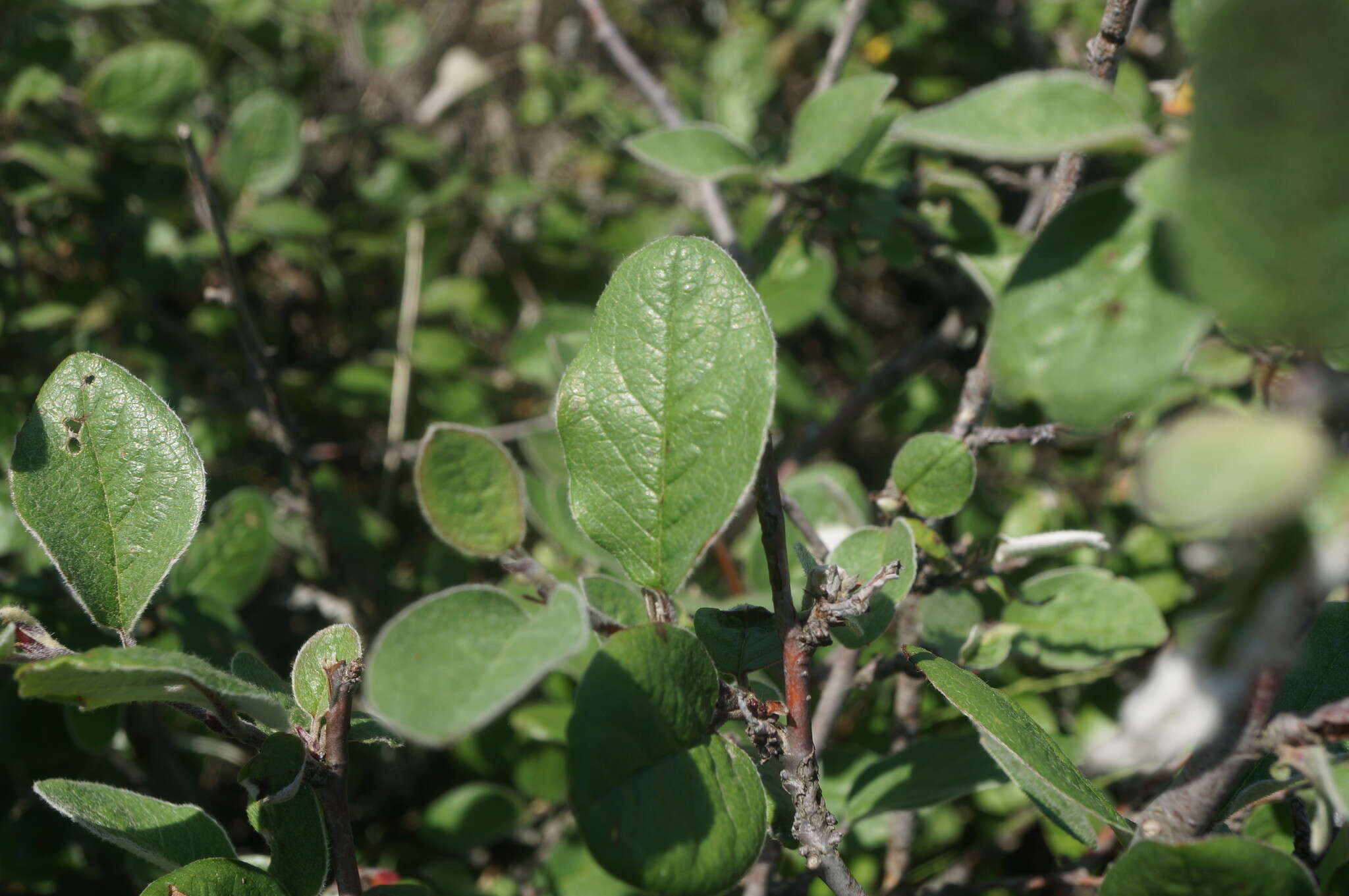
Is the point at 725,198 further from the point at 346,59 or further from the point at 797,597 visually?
the point at 346,59

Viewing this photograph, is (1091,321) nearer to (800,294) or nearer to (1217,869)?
(1217,869)

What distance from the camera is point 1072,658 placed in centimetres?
114

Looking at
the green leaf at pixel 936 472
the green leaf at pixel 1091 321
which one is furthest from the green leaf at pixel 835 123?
the green leaf at pixel 1091 321

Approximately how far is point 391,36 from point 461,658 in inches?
88.9

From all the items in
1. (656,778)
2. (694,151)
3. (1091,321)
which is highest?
(1091,321)

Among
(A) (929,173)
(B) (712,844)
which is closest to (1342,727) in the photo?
(B) (712,844)

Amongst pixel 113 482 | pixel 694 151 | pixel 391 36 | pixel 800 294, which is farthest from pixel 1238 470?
pixel 391 36

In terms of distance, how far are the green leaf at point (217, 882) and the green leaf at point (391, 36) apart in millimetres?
2059

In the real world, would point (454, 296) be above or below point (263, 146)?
below

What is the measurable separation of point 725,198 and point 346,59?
51.3 inches

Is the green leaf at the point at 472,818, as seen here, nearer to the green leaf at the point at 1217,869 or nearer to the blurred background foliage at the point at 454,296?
the blurred background foliage at the point at 454,296

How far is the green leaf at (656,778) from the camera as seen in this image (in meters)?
0.60

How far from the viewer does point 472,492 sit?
2.89ft

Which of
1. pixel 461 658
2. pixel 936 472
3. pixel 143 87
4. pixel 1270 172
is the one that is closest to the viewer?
pixel 1270 172
